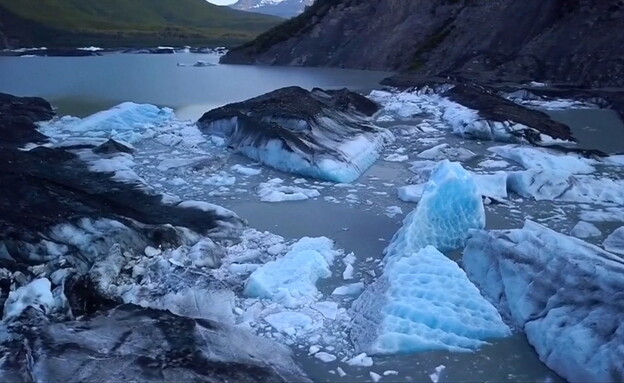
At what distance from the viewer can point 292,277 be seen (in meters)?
5.48

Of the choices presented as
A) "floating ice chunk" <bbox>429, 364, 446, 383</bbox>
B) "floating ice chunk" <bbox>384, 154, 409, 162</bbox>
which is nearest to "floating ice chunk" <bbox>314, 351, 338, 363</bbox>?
"floating ice chunk" <bbox>429, 364, 446, 383</bbox>

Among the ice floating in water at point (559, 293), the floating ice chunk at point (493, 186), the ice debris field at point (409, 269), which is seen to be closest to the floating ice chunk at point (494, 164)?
the ice debris field at point (409, 269)

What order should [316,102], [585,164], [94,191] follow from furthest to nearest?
[316,102] → [585,164] → [94,191]

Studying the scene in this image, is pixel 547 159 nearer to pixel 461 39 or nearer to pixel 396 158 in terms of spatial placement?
pixel 396 158

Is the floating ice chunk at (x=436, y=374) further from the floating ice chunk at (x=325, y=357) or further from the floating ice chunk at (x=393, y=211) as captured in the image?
the floating ice chunk at (x=393, y=211)

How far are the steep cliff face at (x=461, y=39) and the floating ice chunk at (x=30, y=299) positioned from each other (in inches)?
827

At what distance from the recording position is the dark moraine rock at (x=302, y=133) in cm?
962

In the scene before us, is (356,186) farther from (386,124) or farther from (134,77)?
(134,77)

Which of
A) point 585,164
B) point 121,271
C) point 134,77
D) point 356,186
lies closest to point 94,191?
point 121,271

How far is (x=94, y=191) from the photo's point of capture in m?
8.41

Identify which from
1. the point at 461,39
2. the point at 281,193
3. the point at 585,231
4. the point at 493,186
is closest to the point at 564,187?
the point at 493,186

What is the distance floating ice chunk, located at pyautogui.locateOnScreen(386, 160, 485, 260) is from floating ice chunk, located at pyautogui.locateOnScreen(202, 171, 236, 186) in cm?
352

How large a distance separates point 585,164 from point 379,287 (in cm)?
615

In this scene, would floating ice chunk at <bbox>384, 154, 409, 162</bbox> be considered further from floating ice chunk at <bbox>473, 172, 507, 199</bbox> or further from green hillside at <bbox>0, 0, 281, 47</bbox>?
green hillside at <bbox>0, 0, 281, 47</bbox>
